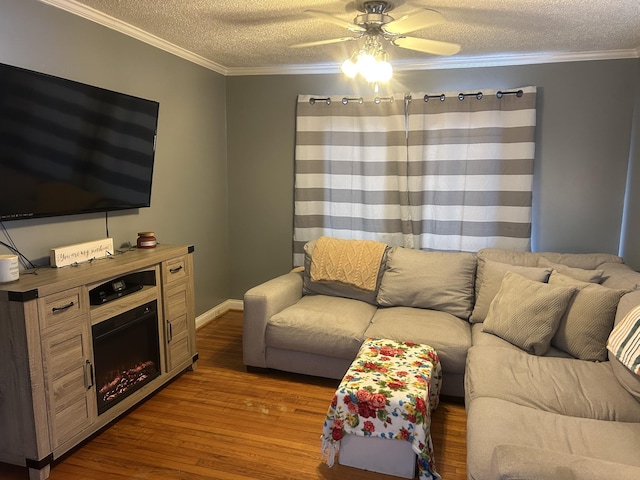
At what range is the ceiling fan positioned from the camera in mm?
2240

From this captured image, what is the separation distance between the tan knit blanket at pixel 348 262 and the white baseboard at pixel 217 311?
1.30 m

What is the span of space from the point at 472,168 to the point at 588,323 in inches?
67.1

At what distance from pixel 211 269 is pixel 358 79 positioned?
2.20 meters

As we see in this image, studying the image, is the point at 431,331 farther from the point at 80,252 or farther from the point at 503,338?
the point at 80,252

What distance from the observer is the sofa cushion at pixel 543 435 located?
5.43 feet

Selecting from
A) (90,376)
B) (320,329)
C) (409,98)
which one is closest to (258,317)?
(320,329)

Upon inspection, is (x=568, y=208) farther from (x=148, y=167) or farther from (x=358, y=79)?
(x=148, y=167)

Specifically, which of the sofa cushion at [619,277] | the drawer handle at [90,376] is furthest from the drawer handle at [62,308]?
the sofa cushion at [619,277]

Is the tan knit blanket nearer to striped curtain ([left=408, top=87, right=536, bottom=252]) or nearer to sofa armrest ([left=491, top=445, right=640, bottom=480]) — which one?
striped curtain ([left=408, top=87, right=536, bottom=252])

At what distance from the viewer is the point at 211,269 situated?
4391 millimetres

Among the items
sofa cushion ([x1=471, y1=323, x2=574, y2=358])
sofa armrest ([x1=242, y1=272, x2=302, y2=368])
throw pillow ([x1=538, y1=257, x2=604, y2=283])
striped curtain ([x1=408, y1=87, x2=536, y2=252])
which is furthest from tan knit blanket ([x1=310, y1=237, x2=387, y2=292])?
throw pillow ([x1=538, y1=257, x2=604, y2=283])

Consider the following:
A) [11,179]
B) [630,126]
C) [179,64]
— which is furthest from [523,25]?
[11,179]

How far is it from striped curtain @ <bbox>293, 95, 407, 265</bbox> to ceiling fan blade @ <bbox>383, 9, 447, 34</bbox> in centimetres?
161

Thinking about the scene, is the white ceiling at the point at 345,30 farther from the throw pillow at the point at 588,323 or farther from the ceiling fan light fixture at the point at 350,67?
the throw pillow at the point at 588,323
